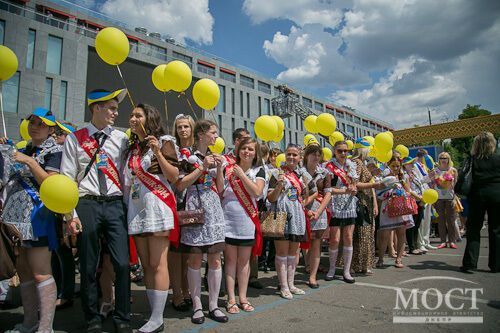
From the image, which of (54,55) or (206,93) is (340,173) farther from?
(54,55)

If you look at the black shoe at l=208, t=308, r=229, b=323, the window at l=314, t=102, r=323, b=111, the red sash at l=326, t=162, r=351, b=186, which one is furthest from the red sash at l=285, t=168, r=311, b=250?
the window at l=314, t=102, r=323, b=111

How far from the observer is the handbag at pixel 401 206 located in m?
5.67

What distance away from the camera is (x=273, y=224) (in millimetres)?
3904

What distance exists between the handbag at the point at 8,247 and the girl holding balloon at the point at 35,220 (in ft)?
0.17

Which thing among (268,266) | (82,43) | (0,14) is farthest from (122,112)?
(268,266)

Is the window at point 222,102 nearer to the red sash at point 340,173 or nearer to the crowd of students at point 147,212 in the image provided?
the red sash at point 340,173

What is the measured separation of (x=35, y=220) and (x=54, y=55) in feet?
101

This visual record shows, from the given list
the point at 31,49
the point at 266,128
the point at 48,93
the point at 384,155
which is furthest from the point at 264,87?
the point at 266,128

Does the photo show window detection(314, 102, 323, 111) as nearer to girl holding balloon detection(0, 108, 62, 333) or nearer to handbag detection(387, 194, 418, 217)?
handbag detection(387, 194, 418, 217)

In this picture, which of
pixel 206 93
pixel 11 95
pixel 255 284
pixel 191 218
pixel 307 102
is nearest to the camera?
pixel 191 218

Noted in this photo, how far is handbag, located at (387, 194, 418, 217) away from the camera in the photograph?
18.6 feet

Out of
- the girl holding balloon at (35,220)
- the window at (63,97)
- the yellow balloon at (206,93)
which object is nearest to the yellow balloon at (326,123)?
the yellow balloon at (206,93)

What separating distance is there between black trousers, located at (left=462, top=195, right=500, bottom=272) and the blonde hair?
2.36ft

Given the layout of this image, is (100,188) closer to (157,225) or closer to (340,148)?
(157,225)
